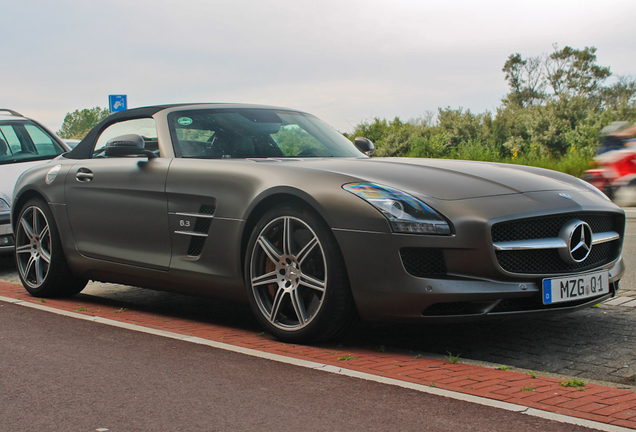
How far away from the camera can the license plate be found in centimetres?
418

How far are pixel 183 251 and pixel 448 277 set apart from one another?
192cm

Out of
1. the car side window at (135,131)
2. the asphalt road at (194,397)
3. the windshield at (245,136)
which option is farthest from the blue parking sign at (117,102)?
the asphalt road at (194,397)

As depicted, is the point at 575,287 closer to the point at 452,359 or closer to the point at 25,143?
the point at 452,359

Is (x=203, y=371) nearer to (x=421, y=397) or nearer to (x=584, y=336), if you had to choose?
(x=421, y=397)

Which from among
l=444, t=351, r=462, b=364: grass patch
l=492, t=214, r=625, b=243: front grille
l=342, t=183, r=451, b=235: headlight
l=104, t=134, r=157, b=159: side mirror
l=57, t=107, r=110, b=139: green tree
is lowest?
l=444, t=351, r=462, b=364: grass patch

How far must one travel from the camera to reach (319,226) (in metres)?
4.37

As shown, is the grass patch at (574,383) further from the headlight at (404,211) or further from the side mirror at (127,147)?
the side mirror at (127,147)

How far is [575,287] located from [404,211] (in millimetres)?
1069

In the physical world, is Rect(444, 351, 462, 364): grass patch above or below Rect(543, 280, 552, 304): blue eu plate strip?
below

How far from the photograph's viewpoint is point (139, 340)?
15.6 feet

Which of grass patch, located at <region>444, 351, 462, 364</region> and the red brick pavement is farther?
grass patch, located at <region>444, 351, 462, 364</region>

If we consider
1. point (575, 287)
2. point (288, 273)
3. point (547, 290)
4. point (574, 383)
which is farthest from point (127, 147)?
point (574, 383)

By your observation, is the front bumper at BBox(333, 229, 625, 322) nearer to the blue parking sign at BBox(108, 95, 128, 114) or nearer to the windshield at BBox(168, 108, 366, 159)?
the windshield at BBox(168, 108, 366, 159)

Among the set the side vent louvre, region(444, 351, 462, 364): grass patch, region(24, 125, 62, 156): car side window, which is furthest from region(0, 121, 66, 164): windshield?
region(444, 351, 462, 364): grass patch
